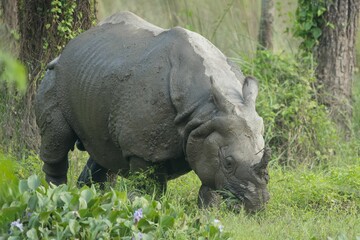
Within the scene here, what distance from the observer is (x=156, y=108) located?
7.63 m

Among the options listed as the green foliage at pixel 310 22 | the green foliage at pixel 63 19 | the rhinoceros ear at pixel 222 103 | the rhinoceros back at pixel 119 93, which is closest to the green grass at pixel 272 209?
the rhinoceros back at pixel 119 93

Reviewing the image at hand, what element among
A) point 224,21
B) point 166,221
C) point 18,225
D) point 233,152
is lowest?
point 224,21

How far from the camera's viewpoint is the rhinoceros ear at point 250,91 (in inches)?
296

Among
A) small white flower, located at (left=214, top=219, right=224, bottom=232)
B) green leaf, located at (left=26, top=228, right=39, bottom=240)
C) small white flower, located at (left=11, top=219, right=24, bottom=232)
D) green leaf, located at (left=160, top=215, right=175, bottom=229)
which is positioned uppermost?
small white flower, located at (left=11, top=219, right=24, bottom=232)

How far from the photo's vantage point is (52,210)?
238 inches

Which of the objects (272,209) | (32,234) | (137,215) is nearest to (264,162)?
(272,209)

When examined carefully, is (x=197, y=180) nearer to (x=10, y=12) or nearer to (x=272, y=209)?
(x=272, y=209)

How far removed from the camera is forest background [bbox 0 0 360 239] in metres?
6.07

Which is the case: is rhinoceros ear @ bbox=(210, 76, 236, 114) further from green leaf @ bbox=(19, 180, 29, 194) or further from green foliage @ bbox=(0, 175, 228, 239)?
green leaf @ bbox=(19, 180, 29, 194)

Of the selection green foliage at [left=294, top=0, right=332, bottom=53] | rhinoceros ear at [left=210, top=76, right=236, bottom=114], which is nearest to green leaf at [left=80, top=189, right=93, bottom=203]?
rhinoceros ear at [left=210, top=76, right=236, bottom=114]

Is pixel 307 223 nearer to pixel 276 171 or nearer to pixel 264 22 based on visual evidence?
pixel 276 171

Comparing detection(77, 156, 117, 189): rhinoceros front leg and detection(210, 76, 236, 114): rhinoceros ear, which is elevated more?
detection(210, 76, 236, 114): rhinoceros ear

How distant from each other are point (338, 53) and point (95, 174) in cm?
402

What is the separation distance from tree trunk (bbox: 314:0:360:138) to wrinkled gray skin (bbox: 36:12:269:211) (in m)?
3.74
